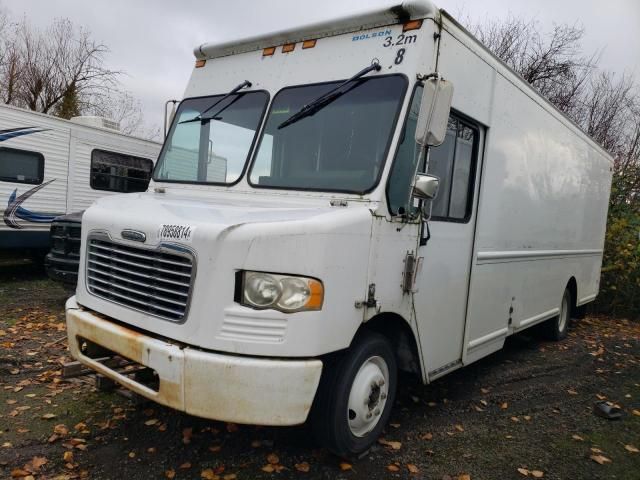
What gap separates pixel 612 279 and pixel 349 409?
9.13 m

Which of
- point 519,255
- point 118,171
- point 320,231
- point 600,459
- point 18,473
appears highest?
point 118,171

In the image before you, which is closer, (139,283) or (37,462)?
(139,283)

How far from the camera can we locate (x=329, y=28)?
12.6ft

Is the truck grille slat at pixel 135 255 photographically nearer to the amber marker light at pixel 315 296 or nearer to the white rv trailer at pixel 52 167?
the amber marker light at pixel 315 296

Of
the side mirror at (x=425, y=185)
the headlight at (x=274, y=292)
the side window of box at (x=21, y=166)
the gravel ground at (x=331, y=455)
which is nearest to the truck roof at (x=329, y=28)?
the side mirror at (x=425, y=185)

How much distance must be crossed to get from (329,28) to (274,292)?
→ 217 cm

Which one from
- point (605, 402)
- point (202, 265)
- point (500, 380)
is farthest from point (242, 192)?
point (605, 402)

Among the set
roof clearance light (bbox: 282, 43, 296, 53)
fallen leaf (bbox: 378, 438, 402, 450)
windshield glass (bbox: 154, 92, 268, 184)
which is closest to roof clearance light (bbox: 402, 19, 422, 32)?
roof clearance light (bbox: 282, 43, 296, 53)

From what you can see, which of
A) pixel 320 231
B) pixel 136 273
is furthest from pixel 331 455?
pixel 136 273

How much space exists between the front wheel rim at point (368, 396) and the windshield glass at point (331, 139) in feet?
3.86

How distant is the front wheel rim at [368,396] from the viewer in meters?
3.29

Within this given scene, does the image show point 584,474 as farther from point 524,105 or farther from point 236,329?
point 524,105

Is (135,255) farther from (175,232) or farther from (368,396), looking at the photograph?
(368,396)

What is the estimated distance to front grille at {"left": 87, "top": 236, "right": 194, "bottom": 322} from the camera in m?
2.93
